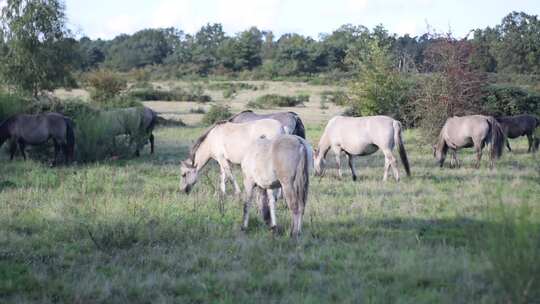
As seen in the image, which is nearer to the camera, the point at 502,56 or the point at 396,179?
the point at 396,179

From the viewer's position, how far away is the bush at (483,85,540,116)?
29.6 metres

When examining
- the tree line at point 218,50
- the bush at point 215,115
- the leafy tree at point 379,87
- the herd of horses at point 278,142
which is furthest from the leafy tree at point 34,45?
the leafy tree at point 379,87

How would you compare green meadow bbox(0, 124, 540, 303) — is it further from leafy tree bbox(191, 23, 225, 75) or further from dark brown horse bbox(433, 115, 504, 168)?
leafy tree bbox(191, 23, 225, 75)

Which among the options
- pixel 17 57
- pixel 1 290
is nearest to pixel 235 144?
pixel 1 290

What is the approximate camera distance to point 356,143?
14.9 meters

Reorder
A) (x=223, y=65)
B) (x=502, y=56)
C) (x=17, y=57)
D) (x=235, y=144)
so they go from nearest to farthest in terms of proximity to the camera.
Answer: (x=235, y=144) → (x=17, y=57) → (x=502, y=56) → (x=223, y=65)

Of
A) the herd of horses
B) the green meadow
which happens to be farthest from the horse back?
the green meadow

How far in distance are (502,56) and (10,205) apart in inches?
2114

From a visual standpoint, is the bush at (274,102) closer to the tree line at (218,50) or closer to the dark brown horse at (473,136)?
the tree line at (218,50)

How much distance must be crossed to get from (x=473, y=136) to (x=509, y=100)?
14.7 m

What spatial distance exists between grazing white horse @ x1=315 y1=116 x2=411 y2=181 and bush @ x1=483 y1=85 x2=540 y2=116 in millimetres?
15621

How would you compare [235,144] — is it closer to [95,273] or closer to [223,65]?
[95,273]

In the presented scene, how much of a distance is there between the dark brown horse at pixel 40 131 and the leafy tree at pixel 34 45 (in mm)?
18991

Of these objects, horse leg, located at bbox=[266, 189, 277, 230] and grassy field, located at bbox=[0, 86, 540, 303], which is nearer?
grassy field, located at bbox=[0, 86, 540, 303]
